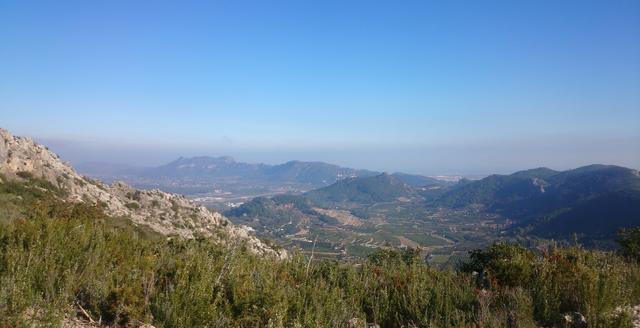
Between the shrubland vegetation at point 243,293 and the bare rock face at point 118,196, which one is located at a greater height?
the shrubland vegetation at point 243,293

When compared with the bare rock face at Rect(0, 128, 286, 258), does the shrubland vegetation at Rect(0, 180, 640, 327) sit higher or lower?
higher

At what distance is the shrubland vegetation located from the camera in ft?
18.1

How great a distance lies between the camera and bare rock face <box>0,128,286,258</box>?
149ft

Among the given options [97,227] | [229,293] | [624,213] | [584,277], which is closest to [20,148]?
[97,227]

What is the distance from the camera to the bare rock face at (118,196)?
4541 centimetres

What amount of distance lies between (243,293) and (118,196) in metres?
56.2

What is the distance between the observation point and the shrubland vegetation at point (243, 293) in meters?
5.50

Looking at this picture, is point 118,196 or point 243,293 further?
point 118,196

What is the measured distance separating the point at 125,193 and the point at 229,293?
5870 centimetres

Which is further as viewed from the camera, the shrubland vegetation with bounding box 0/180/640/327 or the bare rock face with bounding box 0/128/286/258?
the bare rock face with bounding box 0/128/286/258

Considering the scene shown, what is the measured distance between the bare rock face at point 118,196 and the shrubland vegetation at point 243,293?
114 ft

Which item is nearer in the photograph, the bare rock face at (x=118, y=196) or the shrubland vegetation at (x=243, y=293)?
the shrubland vegetation at (x=243, y=293)

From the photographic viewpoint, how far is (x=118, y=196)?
5525 cm

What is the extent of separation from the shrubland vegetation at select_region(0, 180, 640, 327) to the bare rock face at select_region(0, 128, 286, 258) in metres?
34.7
